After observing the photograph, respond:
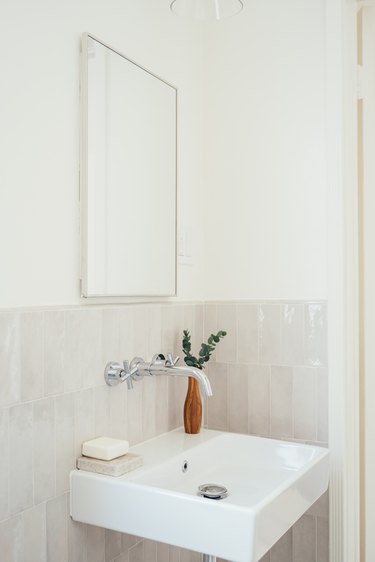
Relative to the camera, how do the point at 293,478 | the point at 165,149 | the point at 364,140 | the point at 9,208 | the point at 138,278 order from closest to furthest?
the point at 9,208 → the point at 293,478 → the point at 138,278 → the point at 165,149 → the point at 364,140

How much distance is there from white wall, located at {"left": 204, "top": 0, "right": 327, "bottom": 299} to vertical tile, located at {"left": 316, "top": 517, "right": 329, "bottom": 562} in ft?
2.48

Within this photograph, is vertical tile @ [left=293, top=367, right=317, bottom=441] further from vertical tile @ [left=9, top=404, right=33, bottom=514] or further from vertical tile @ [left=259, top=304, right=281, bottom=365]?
vertical tile @ [left=9, top=404, right=33, bottom=514]

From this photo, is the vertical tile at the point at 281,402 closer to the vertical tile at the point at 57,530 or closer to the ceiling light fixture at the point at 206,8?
the vertical tile at the point at 57,530

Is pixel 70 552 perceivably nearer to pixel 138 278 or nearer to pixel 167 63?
pixel 138 278

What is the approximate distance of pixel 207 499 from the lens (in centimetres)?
120

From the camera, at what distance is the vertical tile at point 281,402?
1.91m

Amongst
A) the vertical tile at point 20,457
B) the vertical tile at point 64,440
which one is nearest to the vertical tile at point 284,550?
the vertical tile at point 64,440

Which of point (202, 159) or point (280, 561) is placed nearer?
point (280, 561)

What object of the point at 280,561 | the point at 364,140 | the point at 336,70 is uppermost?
the point at 336,70

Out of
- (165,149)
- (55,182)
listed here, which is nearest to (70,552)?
(55,182)

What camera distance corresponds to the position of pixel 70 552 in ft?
4.51

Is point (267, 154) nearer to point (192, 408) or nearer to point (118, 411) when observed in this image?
point (192, 408)

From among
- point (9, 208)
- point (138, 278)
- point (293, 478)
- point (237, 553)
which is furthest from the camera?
point (138, 278)

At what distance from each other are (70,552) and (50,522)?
0.40 feet
